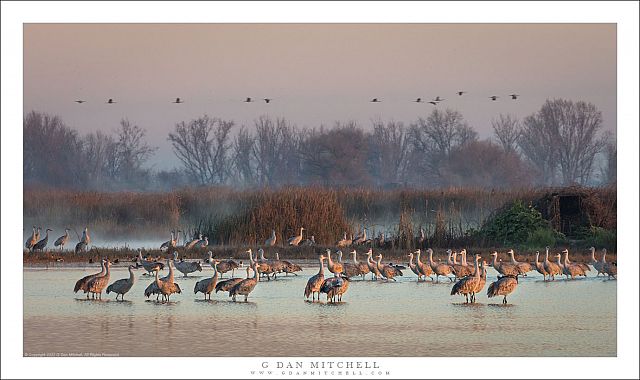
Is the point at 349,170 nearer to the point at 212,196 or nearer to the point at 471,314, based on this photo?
the point at 212,196

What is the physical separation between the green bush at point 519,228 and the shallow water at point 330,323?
3.63 metres

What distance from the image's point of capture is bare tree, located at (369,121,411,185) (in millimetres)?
31266

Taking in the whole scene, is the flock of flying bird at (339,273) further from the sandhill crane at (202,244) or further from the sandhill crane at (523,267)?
the sandhill crane at (202,244)

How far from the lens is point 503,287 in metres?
14.3

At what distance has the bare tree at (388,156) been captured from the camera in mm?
31266

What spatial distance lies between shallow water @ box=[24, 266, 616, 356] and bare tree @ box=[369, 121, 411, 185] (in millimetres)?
15825

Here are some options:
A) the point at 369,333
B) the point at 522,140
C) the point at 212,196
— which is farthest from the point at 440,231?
the point at 522,140

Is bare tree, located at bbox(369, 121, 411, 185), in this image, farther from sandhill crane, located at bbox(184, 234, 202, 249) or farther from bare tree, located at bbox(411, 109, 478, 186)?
sandhill crane, located at bbox(184, 234, 202, 249)

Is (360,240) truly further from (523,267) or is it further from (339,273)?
(523,267)

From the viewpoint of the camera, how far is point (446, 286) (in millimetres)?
15648

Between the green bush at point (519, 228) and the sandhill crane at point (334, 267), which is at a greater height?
the green bush at point (519, 228)

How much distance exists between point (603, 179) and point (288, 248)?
8.78 meters

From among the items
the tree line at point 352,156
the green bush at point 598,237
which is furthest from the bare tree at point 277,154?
the green bush at point 598,237

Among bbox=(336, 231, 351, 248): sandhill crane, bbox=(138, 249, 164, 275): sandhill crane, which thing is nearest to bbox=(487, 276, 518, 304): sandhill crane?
bbox=(138, 249, 164, 275): sandhill crane
